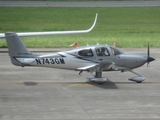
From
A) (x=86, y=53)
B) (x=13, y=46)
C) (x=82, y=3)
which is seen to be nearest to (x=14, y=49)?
(x=13, y=46)

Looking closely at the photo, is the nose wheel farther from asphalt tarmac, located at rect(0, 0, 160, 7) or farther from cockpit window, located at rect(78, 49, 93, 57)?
asphalt tarmac, located at rect(0, 0, 160, 7)

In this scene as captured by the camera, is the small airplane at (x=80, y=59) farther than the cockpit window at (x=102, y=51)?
No

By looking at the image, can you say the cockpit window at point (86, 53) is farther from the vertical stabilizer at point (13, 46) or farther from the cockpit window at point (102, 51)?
the vertical stabilizer at point (13, 46)

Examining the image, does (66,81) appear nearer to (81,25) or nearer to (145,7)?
(81,25)

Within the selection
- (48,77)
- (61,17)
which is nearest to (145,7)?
(61,17)

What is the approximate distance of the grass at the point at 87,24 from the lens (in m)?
42.8

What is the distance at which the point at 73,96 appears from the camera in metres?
20.6

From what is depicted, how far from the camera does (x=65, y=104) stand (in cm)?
1900

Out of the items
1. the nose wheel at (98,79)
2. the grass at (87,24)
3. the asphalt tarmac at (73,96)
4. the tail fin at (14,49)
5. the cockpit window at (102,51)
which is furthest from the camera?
the grass at (87,24)

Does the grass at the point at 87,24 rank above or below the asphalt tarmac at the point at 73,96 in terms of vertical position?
below

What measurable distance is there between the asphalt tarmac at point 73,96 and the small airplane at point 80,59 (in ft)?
2.79

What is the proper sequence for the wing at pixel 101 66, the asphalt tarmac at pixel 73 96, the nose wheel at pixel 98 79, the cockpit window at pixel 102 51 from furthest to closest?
the cockpit window at pixel 102 51, the nose wheel at pixel 98 79, the wing at pixel 101 66, the asphalt tarmac at pixel 73 96

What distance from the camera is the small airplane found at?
23.0 meters

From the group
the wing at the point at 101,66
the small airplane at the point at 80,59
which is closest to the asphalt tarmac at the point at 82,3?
the small airplane at the point at 80,59
